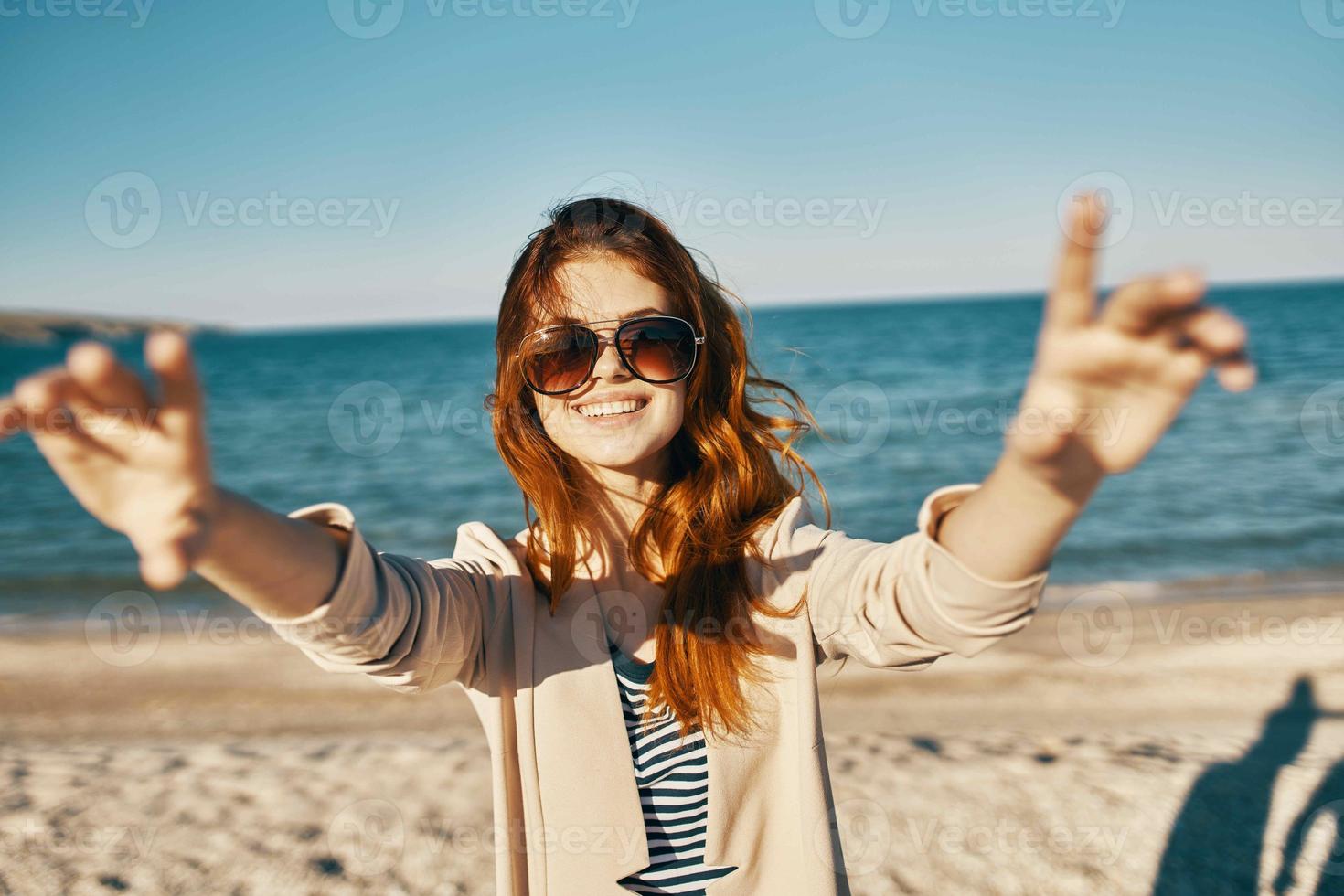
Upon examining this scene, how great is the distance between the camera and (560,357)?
7.20 ft

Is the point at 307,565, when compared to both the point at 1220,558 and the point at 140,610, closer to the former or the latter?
the point at 140,610

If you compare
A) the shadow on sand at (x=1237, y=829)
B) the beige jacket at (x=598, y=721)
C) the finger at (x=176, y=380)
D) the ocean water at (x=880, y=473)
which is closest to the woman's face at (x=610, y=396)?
the beige jacket at (x=598, y=721)

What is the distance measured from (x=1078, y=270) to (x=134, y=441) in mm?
1267

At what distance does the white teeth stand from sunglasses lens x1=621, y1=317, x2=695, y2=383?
82mm

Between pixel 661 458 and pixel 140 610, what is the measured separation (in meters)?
8.77

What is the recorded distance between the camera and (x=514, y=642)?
208 centimetres

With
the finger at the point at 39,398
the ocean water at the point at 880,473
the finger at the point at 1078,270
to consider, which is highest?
the ocean water at the point at 880,473

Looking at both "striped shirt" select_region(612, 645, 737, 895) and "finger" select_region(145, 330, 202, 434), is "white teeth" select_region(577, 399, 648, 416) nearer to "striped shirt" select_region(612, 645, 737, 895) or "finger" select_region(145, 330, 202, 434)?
"striped shirt" select_region(612, 645, 737, 895)

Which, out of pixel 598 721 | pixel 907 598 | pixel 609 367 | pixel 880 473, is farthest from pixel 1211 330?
pixel 880 473

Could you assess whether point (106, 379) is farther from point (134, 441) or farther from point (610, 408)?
point (610, 408)

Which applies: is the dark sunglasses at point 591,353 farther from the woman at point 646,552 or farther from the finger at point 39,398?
the finger at point 39,398

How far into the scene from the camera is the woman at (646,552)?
1105 millimetres

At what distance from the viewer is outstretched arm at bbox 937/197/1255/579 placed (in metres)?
1.02

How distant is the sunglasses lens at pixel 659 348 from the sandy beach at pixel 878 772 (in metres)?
3.04
